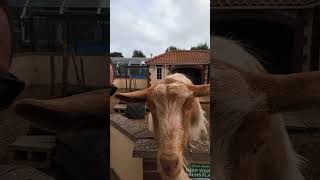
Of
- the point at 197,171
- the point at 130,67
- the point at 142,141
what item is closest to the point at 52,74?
the point at 130,67

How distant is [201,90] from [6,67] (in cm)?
73

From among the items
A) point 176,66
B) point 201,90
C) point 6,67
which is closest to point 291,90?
point 201,90

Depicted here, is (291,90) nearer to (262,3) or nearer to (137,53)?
(262,3)

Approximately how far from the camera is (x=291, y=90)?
1.31m

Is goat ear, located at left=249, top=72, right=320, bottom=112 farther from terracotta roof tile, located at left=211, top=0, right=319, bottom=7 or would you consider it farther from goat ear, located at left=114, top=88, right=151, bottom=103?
goat ear, located at left=114, top=88, right=151, bottom=103

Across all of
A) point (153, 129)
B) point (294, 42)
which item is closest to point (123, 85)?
point (153, 129)

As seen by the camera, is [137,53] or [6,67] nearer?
[6,67]

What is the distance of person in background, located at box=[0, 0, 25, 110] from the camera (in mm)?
1326

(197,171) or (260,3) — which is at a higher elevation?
(260,3)

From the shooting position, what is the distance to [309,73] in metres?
1.31

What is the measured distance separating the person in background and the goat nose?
61 centimetres

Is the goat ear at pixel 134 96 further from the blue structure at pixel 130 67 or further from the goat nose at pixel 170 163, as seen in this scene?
the goat nose at pixel 170 163

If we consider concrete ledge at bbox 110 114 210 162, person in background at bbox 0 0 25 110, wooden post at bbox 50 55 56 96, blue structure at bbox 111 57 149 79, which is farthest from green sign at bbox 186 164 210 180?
person in background at bbox 0 0 25 110

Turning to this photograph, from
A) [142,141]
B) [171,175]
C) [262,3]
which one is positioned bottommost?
[171,175]
